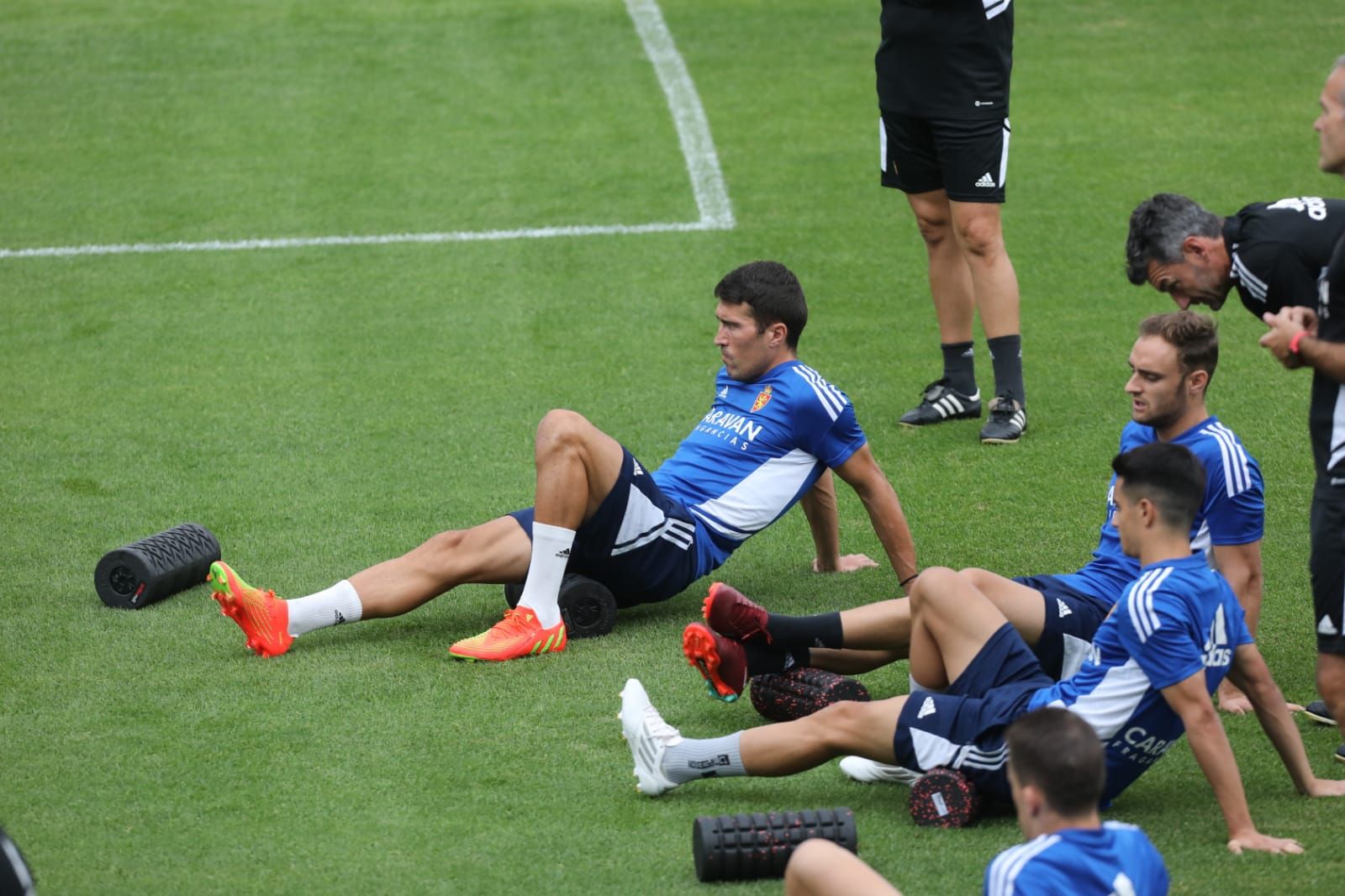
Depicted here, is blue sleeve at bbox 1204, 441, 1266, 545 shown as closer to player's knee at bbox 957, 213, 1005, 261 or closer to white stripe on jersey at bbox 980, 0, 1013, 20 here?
player's knee at bbox 957, 213, 1005, 261

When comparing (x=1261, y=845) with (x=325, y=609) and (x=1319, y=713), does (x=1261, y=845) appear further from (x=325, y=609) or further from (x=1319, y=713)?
(x=325, y=609)

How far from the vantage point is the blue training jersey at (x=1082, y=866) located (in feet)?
11.2

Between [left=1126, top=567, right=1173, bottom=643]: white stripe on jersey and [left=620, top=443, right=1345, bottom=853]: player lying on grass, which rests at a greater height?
[left=1126, top=567, right=1173, bottom=643]: white stripe on jersey

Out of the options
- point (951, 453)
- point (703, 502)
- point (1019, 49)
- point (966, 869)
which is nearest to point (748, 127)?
point (1019, 49)

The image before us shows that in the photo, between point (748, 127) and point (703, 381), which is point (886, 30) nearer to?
point (703, 381)

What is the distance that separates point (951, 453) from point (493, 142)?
249 inches

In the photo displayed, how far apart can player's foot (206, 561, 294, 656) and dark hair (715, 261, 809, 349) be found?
2050 millimetres

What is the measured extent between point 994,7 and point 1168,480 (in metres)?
4.40

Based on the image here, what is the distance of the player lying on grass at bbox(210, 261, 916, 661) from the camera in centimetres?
591

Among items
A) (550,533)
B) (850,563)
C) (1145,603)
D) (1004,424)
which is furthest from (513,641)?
(1004,424)

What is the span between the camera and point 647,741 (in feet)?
15.8

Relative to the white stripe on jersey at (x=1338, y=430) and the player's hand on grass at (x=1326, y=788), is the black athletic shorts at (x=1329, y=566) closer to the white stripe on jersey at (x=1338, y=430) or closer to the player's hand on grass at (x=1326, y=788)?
the white stripe on jersey at (x=1338, y=430)

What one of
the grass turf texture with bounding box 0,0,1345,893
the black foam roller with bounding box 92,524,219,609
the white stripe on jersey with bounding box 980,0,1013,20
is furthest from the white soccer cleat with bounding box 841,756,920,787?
the white stripe on jersey with bounding box 980,0,1013,20

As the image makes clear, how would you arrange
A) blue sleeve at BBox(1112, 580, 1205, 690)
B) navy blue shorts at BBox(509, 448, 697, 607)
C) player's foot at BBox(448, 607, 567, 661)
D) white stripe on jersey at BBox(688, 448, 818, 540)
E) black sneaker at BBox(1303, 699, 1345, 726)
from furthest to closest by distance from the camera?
white stripe on jersey at BBox(688, 448, 818, 540) < navy blue shorts at BBox(509, 448, 697, 607) < player's foot at BBox(448, 607, 567, 661) < black sneaker at BBox(1303, 699, 1345, 726) < blue sleeve at BBox(1112, 580, 1205, 690)
